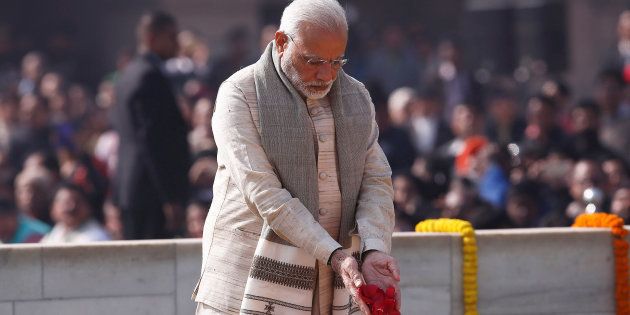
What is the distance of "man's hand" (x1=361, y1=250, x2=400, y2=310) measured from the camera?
4.71 meters

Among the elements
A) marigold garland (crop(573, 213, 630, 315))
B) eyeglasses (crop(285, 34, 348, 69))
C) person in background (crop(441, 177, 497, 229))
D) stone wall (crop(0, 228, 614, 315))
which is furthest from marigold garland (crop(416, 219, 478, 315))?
person in background (crop(441, 177, 497, 229))

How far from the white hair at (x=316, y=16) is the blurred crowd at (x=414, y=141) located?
3683 mm

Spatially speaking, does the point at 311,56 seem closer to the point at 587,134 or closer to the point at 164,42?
the point at 164,42

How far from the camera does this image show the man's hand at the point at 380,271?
4.71 meters

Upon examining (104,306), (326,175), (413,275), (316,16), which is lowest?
(104,306)

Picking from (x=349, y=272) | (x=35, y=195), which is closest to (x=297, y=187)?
(x=349, y=272)

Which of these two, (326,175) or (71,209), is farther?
(71,209)

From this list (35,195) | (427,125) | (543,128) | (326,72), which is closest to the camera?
(326,72)

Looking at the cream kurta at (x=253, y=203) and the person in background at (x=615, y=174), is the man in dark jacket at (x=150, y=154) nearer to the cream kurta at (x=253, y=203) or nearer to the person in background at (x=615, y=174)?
the person in background at (x=615, y=174)

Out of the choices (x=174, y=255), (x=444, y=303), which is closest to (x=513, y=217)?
(x=444, y=303)

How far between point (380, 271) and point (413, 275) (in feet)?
6.75

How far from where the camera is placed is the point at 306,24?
4.77 m

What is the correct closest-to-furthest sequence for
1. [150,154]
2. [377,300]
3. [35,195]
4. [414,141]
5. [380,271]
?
[377,300], [380,271], [150,154], [35,195], [414,141]

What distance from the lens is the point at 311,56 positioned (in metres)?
4.80
